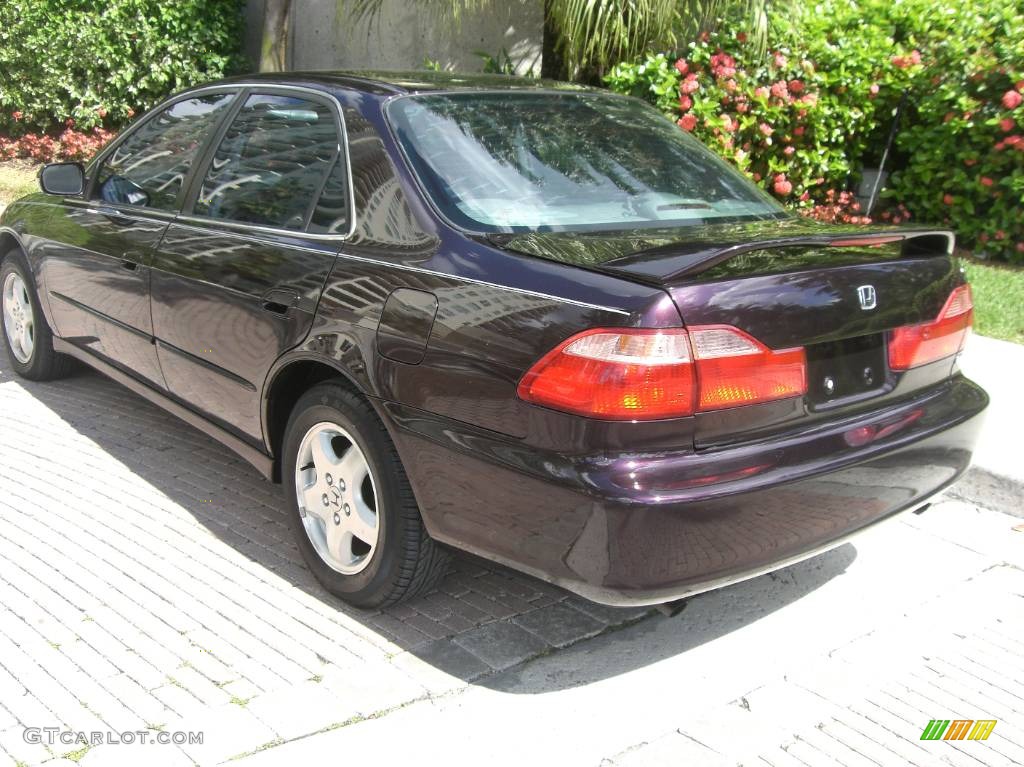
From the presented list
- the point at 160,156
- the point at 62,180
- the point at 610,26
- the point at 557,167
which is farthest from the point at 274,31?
the point at 557,167

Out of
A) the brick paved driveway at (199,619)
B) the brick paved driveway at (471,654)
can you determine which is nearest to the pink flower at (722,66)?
the brick paved driveway at (471,654)

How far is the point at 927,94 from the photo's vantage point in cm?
791

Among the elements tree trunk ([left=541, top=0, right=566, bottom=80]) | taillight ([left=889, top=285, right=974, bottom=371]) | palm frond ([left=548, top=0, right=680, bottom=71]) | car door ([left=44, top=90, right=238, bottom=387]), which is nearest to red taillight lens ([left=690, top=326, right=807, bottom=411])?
taillight ([left=889, top=285, right=974, bottom=371])

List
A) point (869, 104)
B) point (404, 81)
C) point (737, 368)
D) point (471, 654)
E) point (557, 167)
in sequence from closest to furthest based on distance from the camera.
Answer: point (737, 368) < point (471, 654) < point (557, 167) < point (404, 81) < point (869, 104)

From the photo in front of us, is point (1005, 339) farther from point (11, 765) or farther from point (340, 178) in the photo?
point (11, 765)

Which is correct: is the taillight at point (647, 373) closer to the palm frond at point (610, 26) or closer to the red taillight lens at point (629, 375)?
the red taillight lens at point (629, 375)

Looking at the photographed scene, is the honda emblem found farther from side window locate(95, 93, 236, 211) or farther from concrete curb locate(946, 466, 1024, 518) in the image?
side window locate(95, 93, 236, 211)

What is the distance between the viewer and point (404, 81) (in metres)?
3.76

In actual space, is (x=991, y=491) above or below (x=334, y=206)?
below

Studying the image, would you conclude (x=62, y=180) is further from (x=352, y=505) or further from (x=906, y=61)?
(x=906, y=61)

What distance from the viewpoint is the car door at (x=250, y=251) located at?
11.4ft

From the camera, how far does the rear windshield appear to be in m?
3.21

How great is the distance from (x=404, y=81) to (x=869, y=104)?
548 centimetres

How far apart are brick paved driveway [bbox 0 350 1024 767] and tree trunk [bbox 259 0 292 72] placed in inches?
297
